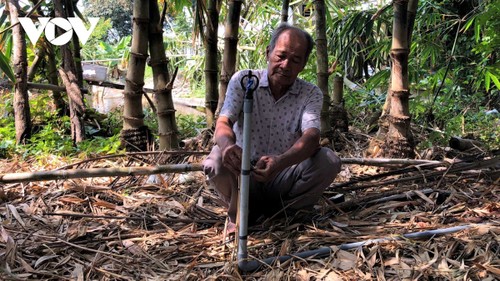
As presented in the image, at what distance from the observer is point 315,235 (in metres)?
1.93

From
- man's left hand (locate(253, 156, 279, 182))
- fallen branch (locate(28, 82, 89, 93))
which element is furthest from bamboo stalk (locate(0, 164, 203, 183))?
fallen branch (locate(28, 82, 89, 93))

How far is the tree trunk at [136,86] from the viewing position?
284 centimetres

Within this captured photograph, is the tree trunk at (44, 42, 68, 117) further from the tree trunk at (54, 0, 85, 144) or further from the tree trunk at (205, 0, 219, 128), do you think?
the tree trunk at (205, 0, 219, 128)

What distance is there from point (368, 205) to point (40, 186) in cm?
187

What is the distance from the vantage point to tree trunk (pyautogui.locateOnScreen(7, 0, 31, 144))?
10.5 feet

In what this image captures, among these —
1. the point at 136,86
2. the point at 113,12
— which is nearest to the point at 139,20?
the point at 136,86

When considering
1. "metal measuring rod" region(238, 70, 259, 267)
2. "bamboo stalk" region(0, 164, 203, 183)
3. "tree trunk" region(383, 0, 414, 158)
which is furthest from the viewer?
"tree trunk" region(383, 0, 414, 158)

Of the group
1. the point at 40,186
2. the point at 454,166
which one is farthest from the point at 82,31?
the point at 454,166

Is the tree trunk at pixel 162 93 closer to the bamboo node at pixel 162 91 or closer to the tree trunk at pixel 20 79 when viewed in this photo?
the bamboo node at pixel 162 91

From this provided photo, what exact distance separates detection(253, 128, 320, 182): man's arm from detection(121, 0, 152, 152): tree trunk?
1.50 meters

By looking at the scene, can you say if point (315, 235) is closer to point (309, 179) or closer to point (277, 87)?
point (309, 179)

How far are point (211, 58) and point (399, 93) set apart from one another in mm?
1488

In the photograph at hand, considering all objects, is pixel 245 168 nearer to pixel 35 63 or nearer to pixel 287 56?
pixel 287 56

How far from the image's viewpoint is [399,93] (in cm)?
279
